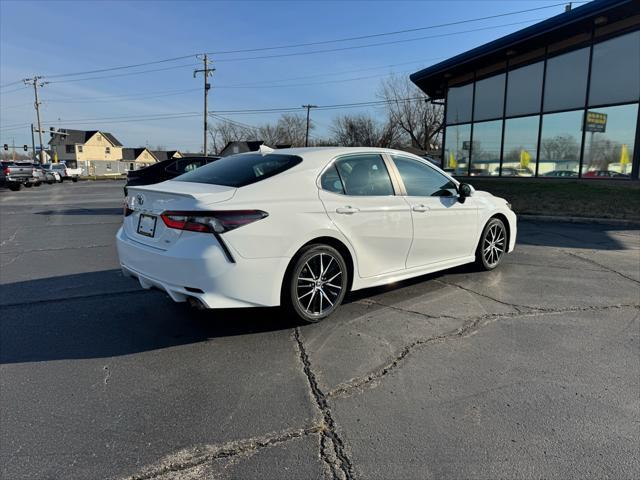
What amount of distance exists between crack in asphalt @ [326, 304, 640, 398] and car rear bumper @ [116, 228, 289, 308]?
100cm

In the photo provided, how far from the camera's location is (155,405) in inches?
111

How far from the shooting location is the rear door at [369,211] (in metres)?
4.12

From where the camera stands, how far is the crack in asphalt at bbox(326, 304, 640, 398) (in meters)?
3.04

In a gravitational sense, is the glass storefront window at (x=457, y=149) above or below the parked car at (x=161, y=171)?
above

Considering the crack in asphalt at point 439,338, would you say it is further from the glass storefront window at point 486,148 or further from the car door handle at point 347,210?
the glass storefront window at point 486,148

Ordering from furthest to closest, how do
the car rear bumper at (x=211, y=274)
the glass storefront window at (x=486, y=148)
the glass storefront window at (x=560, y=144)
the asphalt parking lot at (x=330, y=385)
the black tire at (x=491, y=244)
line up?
the glass storefront window at (x=486, y=148) < the glass storefront window at (x=560, y=144) < the black tire at (x=491, y=244) < the car rear bumper at (x=211, y=274) < the asphalt parking lot at (x=330, y=385)

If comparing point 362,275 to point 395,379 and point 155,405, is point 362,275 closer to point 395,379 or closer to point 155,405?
point 395,379

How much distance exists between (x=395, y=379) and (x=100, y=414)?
191 centimetres

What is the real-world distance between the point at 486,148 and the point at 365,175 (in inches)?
639

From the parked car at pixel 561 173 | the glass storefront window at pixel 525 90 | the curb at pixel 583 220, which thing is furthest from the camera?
the glass storefront window at pixel 525 90

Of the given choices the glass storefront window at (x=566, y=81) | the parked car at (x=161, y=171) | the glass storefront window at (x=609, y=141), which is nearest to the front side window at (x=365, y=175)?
the parked car at (x=161, y=171)

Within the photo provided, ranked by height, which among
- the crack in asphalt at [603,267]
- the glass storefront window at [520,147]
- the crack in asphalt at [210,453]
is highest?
the glass storefront window at [520,147]

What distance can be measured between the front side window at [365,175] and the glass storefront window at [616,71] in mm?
13145

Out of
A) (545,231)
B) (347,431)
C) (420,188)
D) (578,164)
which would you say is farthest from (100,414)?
(578,164)
